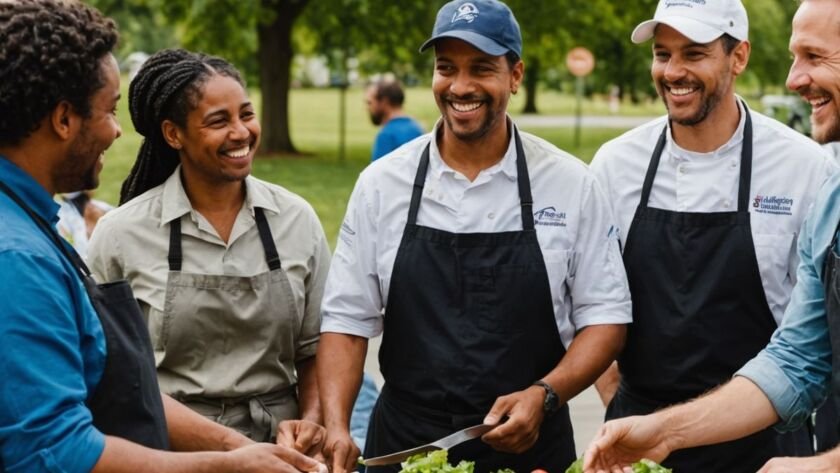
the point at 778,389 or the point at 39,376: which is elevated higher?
the point at 39,376

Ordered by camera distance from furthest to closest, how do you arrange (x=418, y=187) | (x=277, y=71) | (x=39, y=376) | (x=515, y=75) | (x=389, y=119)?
1. (x=277, y=71)
2. (x=389, y=119)
3. (x=515, y=75)
4. (x=418, y=187)
5. (x=39, y=376)

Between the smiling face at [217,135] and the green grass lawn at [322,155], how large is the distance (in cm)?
194

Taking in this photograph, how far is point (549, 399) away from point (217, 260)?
1134 mm

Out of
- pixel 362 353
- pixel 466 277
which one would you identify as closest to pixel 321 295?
pixel 362 353

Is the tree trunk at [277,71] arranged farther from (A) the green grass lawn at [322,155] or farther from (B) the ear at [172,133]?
(B) the ear at [172,133]

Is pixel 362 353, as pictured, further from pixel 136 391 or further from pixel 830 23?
pixel 830 23

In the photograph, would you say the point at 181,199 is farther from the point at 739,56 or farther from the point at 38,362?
the point at 739,56

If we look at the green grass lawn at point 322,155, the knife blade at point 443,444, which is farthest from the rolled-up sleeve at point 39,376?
the green grass lawn at point 322,155

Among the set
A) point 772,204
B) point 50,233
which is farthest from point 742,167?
point 50,233

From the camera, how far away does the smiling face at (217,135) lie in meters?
3.78

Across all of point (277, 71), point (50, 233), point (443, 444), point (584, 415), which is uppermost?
point (50, 233)

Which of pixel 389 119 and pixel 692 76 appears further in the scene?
pixel 389 119

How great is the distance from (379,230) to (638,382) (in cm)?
105

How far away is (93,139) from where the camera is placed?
278cm
